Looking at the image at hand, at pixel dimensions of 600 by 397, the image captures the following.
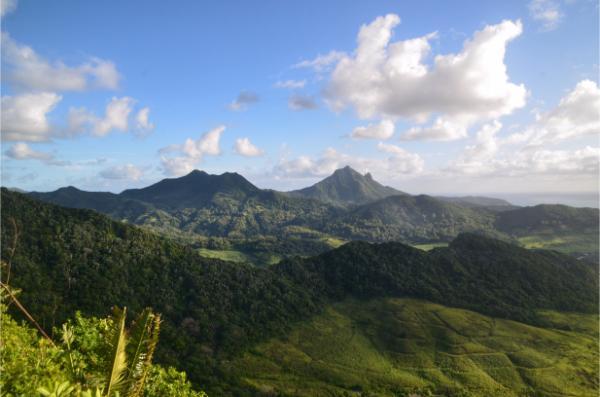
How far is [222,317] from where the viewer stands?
189250 mm

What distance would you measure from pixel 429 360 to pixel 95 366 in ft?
586

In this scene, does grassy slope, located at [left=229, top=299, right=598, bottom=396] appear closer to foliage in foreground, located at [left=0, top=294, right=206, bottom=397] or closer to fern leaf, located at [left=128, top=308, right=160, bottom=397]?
foliage in foreground, located at [left=0, top=294, right=206, bottom=397]

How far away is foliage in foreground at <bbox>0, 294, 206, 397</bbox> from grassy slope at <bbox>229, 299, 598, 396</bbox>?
13201 centimetres

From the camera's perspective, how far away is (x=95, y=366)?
15.3m

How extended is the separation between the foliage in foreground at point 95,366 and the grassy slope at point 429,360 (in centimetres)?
13201

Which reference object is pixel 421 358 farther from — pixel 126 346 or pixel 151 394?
pixel 126 346

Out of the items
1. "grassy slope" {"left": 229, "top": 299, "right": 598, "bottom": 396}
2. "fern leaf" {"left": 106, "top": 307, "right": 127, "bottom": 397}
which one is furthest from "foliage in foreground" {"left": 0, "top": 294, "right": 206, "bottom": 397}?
"grassy slope" {"left": 229, "top": 299, "right": 598, "bottom": 396}

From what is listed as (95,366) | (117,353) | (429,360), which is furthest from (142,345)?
(429,360)

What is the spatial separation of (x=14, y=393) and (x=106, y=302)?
171137 mm

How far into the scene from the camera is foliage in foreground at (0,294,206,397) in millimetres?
11055

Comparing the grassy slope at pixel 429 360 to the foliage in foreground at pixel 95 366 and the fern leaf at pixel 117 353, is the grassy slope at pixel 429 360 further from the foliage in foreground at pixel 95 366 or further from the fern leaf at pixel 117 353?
the fern leaf at pixel 117 353

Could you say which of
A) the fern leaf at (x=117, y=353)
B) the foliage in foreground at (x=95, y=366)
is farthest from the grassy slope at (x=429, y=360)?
the fern leaf at (x=117, y=353)

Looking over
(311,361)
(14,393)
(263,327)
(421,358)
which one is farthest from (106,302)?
(14,393)

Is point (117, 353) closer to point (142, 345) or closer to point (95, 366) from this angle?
point (142, 345)
